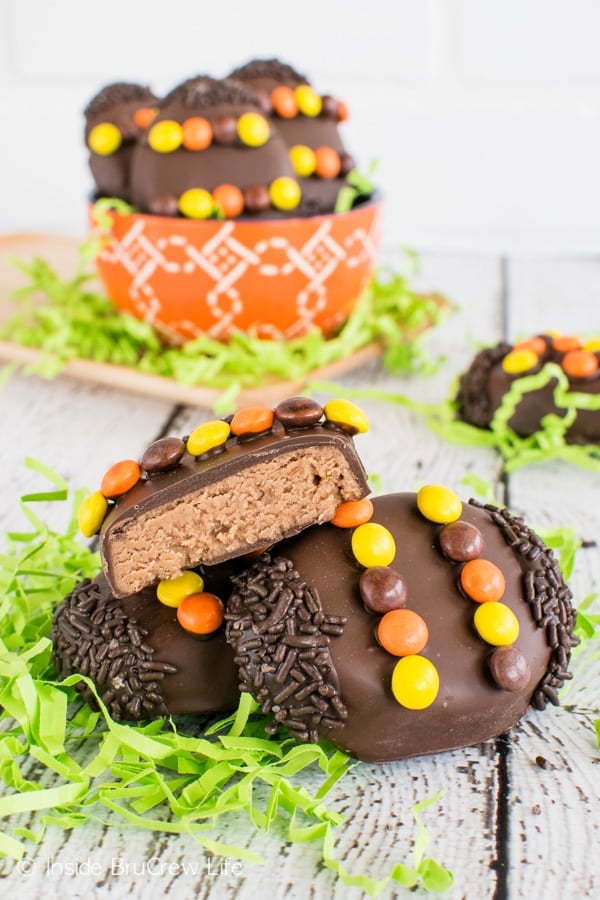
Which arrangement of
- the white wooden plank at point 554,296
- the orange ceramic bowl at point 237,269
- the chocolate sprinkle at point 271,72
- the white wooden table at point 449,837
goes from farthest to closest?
the white wooden plank at point 554,296
the chocolate sprinkle at point 271,72
the orange ceramic bowl at point 237,269
the white wooden table at point 449,837

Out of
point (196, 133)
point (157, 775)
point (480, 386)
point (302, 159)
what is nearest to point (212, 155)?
point (196, 133)

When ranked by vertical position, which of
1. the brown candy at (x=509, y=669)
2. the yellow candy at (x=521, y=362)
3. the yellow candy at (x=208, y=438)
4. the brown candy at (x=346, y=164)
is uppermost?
the yellow candy at (x=208, y=438)

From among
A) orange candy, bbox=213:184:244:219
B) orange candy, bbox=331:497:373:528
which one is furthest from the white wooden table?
orange candy, bbox=213:184:244:219

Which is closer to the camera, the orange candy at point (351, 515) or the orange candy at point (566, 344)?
the orange candy at point (351, 515)

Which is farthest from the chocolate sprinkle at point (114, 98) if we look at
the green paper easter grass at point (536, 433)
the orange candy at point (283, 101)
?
the green paper easter grass at point (536, 433)

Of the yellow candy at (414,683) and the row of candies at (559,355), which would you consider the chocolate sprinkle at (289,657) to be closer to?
the yellow candy at (414,683)

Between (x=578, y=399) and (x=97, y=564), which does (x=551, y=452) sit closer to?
(x=578, y=399)

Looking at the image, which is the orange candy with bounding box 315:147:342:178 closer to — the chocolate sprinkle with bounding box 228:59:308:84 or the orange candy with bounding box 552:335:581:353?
the chocolate sprinkle with bounding box 228:59:308:84
